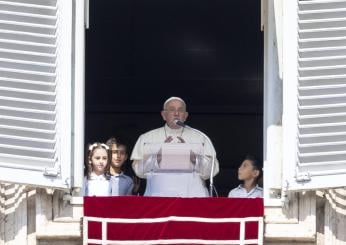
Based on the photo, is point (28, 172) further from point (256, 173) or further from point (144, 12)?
point (144, 12)

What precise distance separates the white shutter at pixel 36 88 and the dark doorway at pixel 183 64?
5.89m

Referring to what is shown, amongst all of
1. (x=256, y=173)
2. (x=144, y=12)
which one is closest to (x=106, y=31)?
(x=144, y=12)

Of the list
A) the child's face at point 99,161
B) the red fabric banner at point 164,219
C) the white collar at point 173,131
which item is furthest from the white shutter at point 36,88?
the white collar at point 173,131

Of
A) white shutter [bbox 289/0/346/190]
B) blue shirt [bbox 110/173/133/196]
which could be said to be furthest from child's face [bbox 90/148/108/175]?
white shutter [bbox 289/0/346/190]

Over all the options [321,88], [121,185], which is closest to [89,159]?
[121,185]

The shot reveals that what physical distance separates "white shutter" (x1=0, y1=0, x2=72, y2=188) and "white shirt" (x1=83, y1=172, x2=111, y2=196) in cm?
65

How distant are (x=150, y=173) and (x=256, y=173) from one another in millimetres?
811

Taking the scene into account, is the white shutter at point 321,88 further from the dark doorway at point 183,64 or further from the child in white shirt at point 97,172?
the dark doorway at point 183,64

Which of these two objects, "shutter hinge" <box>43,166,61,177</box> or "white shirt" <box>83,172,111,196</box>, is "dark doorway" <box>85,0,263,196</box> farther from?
Result: "shutter hinge" <box>43,166,61,177</box>

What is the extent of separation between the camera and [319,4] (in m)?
12.5

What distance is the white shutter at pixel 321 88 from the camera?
12406mm

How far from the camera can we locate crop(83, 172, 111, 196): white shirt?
13.1m

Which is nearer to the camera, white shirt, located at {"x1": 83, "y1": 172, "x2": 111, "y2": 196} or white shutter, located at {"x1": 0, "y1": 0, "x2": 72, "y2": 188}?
white shutter, located at {"x1": 0, "y1": 0, "x2": 72, "y2": 188}

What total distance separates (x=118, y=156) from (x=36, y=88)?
1.49 metres
